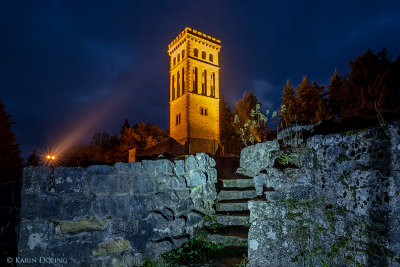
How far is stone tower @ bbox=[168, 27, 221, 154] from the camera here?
31.0 metres

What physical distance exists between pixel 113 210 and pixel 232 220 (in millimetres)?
2016

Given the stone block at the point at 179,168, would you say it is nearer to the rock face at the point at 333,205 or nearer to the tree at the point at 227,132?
the rock face at the point at 333,205

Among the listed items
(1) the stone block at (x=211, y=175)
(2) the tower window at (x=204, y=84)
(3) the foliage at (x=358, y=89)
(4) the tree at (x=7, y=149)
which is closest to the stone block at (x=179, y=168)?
(1) the stone block at (x=211, y=175)

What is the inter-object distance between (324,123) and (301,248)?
6.99 ft

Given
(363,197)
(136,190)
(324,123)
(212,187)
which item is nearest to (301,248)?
(363,197)

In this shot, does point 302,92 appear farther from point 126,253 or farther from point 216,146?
point 126,253

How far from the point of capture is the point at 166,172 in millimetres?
3852

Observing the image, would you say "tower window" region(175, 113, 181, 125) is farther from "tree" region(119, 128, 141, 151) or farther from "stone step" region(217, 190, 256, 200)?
"stone step" region(217, 190, 256, 200)

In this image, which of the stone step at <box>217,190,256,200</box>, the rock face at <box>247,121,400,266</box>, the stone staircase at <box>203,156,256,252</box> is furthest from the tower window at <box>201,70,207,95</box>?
the rock face at <box>247,121,400,266</box>

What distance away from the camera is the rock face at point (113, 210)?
3016 mm

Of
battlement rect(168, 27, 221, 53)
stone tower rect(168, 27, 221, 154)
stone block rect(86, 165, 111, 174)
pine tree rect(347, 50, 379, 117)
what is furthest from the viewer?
battlement rect(168, 27, 221, 53)

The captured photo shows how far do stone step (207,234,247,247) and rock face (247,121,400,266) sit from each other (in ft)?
2.12

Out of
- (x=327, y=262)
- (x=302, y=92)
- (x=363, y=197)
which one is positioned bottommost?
(x=327, y=262)

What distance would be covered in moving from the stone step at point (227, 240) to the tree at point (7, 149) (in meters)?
23.4
